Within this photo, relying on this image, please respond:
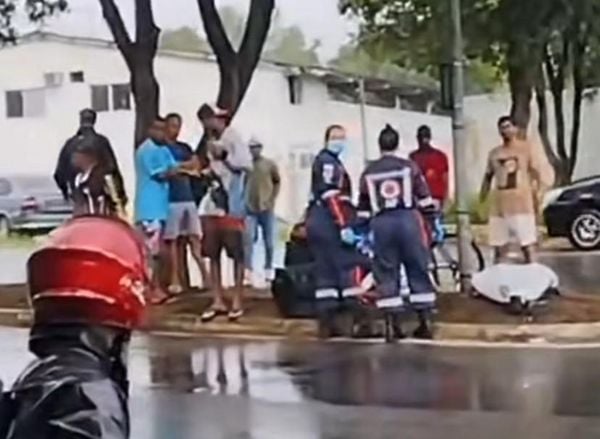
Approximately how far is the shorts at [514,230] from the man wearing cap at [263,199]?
2.32 meters

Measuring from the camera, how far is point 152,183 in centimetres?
1531

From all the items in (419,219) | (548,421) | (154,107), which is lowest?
(548,421)

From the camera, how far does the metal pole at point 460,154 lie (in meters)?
15.1

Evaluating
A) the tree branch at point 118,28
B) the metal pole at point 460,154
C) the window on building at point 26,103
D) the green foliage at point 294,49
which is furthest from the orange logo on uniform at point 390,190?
the green foliage at point 294,49

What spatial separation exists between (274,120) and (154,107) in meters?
30.1

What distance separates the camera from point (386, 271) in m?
12.9

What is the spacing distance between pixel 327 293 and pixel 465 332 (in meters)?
1.14

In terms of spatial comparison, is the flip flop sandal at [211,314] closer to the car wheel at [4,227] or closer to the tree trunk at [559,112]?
the tree trunk at [559,112]

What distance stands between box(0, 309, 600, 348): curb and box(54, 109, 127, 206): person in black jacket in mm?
1968

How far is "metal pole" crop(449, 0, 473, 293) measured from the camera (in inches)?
593

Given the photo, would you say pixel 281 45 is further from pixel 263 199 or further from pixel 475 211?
pixel 263 199

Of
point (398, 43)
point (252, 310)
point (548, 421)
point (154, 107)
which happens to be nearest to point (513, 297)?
point (252, 310)

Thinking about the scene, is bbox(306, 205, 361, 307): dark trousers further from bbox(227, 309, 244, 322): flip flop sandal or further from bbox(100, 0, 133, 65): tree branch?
bbox(100, 0, 133, 65): tree branch

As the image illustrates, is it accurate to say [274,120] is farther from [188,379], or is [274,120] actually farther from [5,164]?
[188,379]
